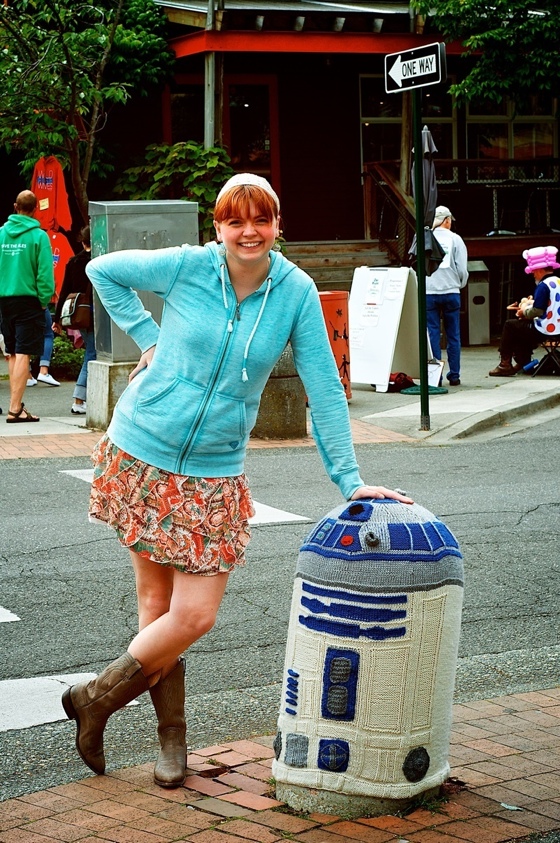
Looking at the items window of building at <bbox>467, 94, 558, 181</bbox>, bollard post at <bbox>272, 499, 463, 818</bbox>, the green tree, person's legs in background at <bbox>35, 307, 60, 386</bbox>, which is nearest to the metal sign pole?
person's legs in background at <bbox>35, 307, 60, 386</bbox>

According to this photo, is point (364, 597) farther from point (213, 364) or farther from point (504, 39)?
point (504, 39)

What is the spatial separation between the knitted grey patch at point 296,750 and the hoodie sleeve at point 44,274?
8.92 metres

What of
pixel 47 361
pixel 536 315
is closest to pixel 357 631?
pixel 47 361

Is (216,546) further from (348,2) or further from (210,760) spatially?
(348,2)

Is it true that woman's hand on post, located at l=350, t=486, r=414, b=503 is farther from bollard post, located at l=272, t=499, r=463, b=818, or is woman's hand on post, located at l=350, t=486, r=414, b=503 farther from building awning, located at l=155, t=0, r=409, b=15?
building awning, located at l=155, t=0, r=409, b=15

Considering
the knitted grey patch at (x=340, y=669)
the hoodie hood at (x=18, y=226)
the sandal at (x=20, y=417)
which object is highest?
the hoodie hood at (x=18, y=226)

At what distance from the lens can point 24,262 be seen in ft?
39.4

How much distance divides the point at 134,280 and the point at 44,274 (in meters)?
8.43

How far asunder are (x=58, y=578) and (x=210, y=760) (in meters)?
2.68

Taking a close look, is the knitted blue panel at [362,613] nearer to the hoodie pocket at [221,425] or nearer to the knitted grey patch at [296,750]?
the knitted grey patch at [296,750]

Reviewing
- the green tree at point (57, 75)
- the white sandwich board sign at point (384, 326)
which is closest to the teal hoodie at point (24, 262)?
the white sandwich board sign at point (384, 326)

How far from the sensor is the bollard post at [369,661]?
11.3ft

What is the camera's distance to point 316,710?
354cm

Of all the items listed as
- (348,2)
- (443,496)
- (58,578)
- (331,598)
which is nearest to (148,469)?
(331,598)
